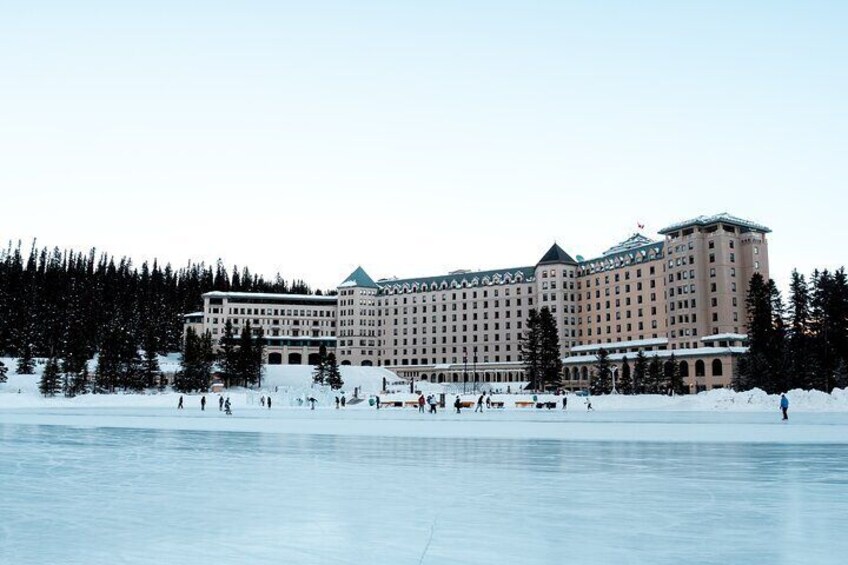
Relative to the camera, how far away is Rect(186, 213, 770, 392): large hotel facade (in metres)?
120

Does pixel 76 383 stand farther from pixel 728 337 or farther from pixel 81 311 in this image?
pixel 728 337

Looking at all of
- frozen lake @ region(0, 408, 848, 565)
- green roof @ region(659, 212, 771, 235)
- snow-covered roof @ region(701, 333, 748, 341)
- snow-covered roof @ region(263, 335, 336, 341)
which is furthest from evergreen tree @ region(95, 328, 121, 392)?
green roof @ region(659, 212, 771, 235)

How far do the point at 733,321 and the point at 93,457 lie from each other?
11324 cm

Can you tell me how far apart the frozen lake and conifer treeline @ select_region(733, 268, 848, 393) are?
229 ft

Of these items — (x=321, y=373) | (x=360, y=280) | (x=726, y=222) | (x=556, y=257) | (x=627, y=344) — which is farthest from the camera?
(x=360, y=280)

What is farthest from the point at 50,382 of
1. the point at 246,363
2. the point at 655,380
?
the point at 655,380

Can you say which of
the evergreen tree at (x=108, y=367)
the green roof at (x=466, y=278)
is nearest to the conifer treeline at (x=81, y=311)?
the evergreen tree at (x=108, y=367)

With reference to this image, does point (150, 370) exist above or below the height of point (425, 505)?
above

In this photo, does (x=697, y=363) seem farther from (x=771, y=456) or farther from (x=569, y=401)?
(x=771, y=456)

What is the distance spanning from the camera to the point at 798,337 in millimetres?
104125

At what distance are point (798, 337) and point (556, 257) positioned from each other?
59854mm

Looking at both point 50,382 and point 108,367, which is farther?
point 108,367

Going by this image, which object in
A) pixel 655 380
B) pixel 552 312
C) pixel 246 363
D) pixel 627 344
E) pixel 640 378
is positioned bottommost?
pixel 655 380

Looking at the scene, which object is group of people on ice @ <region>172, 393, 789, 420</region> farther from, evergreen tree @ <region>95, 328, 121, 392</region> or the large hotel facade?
the large hotel facade
